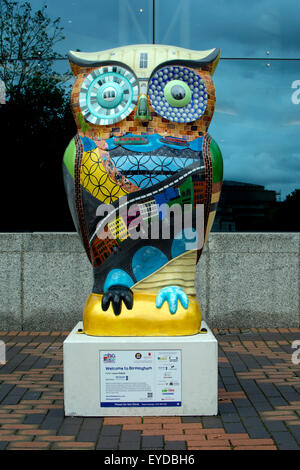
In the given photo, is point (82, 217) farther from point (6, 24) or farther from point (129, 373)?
point (6, 24)

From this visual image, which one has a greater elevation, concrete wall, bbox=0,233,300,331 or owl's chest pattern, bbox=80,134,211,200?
owl's chest pattern, bbox=80,134,211,200

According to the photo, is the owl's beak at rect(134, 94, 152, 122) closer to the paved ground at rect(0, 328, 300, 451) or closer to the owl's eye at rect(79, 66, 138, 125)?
the owl's eye at rect(79, 66, 138, 125)

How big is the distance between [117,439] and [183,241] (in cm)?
131

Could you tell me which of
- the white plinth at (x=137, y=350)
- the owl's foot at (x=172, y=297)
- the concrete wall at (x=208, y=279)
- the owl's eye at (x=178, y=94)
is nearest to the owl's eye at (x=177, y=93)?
the owl's eye at (x=178, y=94)

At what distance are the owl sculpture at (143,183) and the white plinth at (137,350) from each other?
4.0 inches

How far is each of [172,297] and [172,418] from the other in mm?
791

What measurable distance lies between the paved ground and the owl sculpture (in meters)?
0.61

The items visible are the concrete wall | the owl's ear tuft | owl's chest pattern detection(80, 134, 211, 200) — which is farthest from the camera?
the concrete wall

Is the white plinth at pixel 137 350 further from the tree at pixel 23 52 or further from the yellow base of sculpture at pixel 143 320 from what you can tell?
the tree at pixel 23 52

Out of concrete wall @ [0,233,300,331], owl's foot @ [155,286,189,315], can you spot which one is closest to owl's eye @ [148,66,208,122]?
owl's foot @ [155,286,189,315]

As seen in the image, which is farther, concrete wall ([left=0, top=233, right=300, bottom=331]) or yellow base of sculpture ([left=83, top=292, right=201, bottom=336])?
concrete wall ([left=0, top=233, right=300, bottom=331])

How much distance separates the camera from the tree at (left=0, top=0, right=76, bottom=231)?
693 cm

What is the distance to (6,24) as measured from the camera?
279 inches

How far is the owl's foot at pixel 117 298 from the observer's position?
3648 mm
